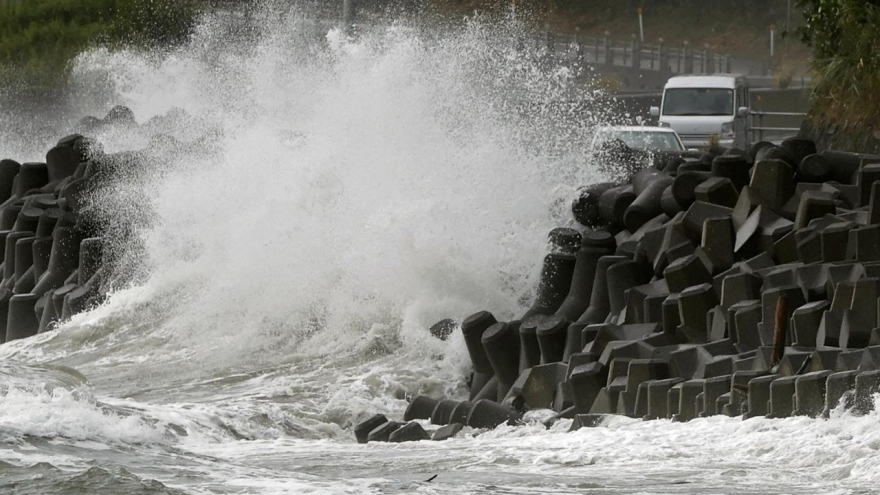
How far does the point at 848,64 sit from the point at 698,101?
13931mm

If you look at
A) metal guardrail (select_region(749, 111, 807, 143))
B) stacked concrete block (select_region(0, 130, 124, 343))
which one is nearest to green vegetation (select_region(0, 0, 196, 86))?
metal guardrail (select_region(749, 111, 807, 143))

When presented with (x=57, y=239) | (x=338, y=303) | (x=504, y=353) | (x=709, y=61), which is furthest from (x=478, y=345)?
(x=709, y=61)

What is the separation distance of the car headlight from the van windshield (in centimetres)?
83

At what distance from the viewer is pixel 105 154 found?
1878cm

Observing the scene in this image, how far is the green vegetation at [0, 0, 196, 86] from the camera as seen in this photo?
4456cm

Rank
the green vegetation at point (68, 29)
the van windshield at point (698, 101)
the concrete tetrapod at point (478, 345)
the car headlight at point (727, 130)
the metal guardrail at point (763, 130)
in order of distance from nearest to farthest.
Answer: the concrete tetrapod at point (478, 345)
the car headlight at point (727, 130)
the metal guardrail at point (763, 130)
the van windshield at point (698, 101)
the green vegetation at point (68, 29)

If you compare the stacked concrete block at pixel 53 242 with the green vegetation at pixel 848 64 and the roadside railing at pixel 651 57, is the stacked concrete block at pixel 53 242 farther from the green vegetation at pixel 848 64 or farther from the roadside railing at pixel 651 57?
the roadside railing at pixel 651 57

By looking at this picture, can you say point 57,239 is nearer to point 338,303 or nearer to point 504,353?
point 338,303

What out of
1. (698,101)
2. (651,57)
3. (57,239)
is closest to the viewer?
(57,239)

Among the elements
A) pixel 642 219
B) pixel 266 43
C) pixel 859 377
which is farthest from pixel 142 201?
pixel 859 377

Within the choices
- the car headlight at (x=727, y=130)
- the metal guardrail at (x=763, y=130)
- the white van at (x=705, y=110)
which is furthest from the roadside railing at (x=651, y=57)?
the car headlight at (x=727, y=130)

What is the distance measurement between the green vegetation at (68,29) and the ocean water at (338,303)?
24214 mm

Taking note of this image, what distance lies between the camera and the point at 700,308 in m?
10.2

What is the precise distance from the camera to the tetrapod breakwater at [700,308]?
892cm
